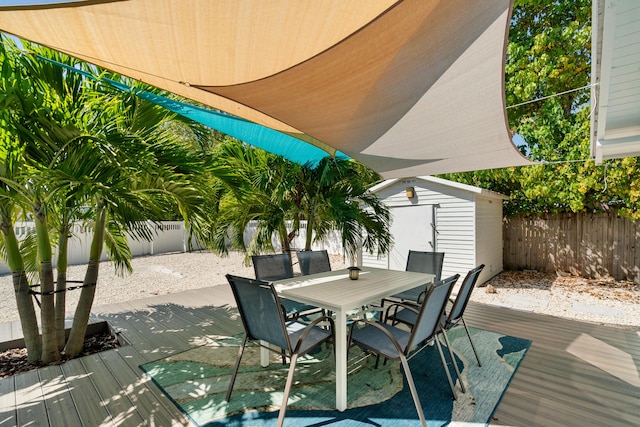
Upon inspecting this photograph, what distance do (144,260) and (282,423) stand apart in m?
10.6

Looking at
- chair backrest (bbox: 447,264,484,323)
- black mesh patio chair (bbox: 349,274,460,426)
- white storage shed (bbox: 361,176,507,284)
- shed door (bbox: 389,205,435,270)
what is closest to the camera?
black mesh patio chair (bbox: 349,274,460,426)

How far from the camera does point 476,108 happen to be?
2.75 m

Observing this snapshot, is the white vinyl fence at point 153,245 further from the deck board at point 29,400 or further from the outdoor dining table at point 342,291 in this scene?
the outdoor dining table at point 342,291

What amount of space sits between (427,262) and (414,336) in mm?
2332

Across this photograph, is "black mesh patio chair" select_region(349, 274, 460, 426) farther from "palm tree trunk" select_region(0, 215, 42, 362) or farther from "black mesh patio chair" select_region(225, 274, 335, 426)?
"palm tree trunk" select_region(0, 215, 42, 362)

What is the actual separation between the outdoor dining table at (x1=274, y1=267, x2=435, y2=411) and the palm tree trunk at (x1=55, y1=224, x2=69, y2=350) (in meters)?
2.34

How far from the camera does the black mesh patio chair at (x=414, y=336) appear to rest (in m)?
2.31

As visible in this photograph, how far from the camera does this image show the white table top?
2.76m

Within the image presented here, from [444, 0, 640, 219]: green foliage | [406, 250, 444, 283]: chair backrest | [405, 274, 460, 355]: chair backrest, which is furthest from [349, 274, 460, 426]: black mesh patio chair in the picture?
[444, 0, 640, 219]: green foliage

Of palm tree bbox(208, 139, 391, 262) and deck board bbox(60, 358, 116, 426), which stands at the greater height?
palm tree bbox(208, 139, 391, 262)

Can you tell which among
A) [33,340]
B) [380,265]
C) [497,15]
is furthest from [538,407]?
[380,265]

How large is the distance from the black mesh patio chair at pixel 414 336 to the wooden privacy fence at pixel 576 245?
7.59 metres

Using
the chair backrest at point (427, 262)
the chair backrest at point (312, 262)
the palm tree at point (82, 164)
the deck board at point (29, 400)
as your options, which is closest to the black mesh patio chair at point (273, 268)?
the chair backrest at point (312, 262)

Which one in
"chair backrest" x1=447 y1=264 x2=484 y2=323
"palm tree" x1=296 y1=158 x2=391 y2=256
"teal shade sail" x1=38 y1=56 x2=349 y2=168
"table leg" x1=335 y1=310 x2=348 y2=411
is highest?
"teal shade sail" x1=38 y1=56 x2=349 y2=168
